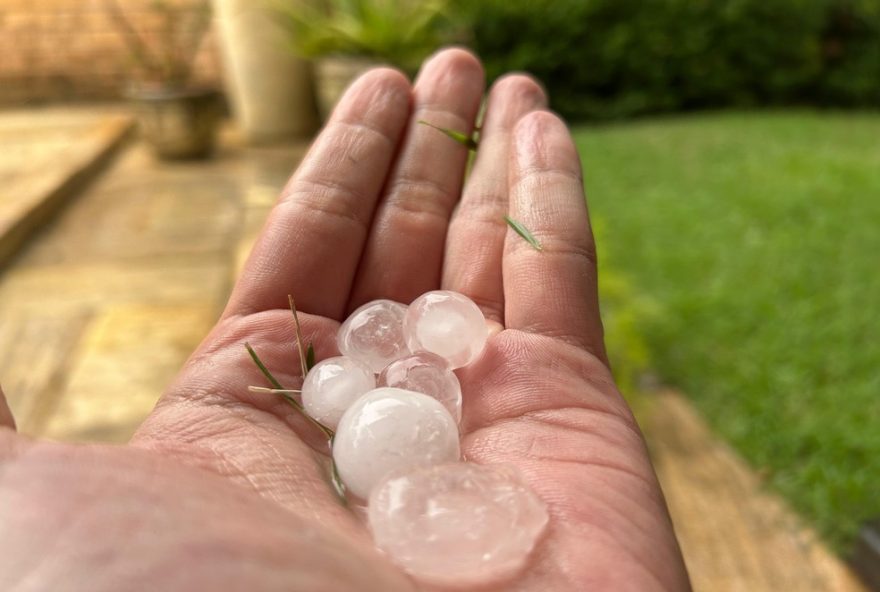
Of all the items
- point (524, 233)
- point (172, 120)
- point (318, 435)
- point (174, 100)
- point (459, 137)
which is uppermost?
point (459, 137)

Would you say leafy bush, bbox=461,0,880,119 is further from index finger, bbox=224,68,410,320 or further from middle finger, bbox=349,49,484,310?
index finger, bbox=224,68,410,320

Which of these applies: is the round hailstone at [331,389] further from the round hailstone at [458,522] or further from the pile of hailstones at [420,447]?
the round hailstone at [458,522]

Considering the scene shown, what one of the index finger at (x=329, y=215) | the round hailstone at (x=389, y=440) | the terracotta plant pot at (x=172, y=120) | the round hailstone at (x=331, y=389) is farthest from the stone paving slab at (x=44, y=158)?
the round hailstone at (x=389, y=440)

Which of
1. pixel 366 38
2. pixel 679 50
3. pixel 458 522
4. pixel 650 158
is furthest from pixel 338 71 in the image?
pixel 679 50

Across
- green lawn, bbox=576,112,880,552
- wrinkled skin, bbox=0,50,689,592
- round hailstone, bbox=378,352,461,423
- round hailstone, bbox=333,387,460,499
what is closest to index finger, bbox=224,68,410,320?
wrinkled skin, bbox=0,50,689,592

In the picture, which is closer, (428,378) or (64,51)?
(428,378)

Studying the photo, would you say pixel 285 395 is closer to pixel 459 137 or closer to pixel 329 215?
pixel 329 215
